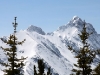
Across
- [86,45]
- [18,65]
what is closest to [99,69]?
[86,45]

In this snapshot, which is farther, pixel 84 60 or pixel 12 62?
pixel 12 62

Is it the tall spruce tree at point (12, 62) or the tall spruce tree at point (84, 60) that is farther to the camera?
the tall spruce tree at point (12, 62)

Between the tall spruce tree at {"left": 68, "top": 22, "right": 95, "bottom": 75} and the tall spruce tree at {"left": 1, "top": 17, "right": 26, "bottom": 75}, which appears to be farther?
the tall spruce tree at {"left": 1, "top": 17, "right": 26, "bottom": 75}

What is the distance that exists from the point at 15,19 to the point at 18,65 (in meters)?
4.82

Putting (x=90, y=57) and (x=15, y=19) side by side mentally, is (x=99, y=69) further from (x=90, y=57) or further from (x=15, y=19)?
(x=15, y=19)

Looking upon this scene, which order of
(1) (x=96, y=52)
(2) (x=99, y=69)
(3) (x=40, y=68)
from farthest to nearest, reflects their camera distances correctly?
1. (2) (x=99, y=69)
2. (1) (x=96, y=52)
3. (3) (x=40, y=68)

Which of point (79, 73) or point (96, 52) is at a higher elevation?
point (96, 52)

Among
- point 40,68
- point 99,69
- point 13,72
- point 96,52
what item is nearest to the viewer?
point 40,68

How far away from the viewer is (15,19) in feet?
93.1

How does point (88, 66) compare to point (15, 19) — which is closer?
point (88, 66)

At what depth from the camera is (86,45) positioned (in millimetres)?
27000

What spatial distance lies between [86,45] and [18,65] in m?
7.06

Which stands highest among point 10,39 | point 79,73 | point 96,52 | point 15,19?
point 15,19

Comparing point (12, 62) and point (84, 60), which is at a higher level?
point (12, 62)
